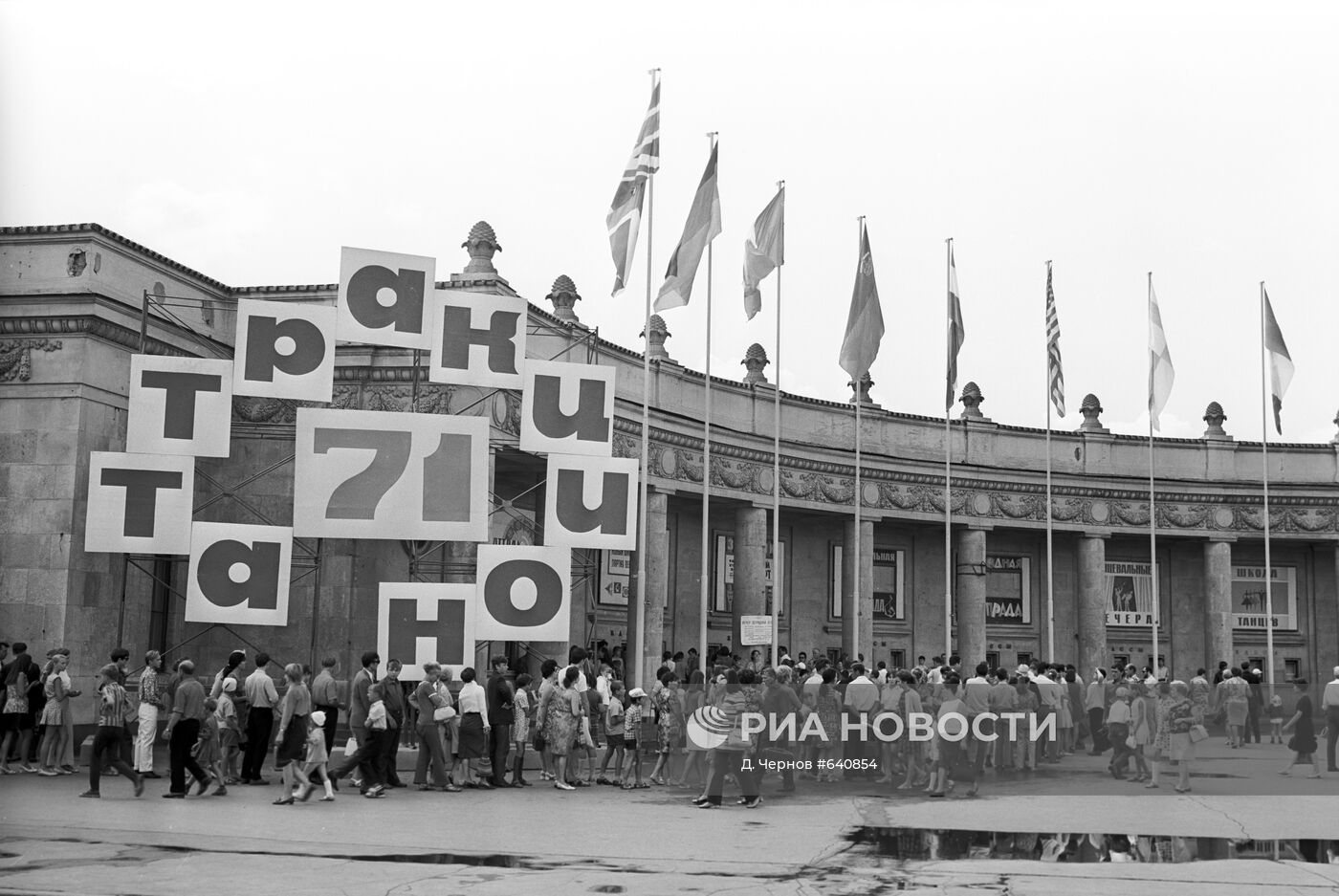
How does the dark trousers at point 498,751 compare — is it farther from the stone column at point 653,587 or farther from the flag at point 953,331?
the flag at point 953,331

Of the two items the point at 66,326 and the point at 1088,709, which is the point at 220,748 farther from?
the point at 1088,709

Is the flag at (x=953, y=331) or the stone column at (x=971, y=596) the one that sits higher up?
the flag at (x=953, y=331)

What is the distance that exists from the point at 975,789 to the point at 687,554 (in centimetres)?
2056

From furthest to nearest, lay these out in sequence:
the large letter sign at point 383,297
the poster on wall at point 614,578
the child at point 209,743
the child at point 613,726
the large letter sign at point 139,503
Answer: the poster on wall at point 614,578 < the large letter sign at point 383,297 < the large letter sign at point 139,503 < the child at point 613,726 < the child at point 209,743

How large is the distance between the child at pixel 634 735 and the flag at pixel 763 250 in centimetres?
1320

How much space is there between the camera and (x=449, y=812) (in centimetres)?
1656

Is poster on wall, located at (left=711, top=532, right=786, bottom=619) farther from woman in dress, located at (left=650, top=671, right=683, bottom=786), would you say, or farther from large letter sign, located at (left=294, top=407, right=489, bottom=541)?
woman in dress, located at (left=650, top=671, right=683, bottom=786)

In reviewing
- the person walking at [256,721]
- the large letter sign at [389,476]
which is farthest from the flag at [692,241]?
the person walking at [256,721]

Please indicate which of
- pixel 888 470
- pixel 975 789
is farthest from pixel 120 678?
pixel 888 470

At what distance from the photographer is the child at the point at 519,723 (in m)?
19.9

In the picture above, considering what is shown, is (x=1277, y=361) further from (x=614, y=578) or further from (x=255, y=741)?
(x=255, y=741)

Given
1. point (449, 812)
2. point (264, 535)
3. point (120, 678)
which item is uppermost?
point (264, 535)

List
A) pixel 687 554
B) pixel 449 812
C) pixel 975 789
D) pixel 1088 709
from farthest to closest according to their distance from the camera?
pixel 687 554
pixel 1088 709
pixel 975 789
pixel 449 812

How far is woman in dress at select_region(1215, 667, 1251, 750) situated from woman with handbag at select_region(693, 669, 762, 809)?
13.5 m
